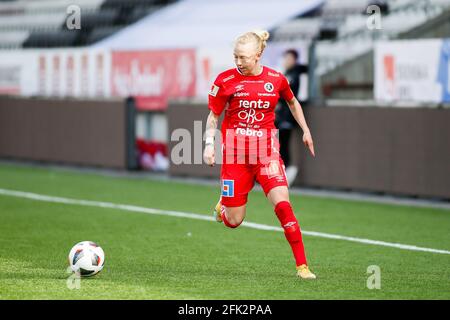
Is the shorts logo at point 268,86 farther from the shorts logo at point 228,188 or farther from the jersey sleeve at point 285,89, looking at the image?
the shorts logo at point 228,188

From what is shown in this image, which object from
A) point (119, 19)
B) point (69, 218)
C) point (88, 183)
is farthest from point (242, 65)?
point (119, 19)

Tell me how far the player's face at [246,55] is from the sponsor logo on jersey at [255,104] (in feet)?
0.95

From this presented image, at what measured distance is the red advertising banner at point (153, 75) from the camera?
20391 mm

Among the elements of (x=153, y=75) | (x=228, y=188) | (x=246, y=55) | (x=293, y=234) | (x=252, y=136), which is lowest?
(x=293, y=234)

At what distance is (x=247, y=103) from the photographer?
9070 mm

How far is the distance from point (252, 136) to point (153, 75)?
12259 millimetres

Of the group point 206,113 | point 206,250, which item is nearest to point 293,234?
point 206,250

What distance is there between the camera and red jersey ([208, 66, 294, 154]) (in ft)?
29.7

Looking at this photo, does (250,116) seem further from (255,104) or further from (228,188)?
(228,188)

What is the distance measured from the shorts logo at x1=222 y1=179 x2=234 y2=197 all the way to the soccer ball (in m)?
1.16

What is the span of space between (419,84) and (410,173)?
49.1 inches

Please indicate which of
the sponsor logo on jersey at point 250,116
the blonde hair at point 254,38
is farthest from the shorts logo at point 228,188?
the blonde hair at point 254,38
